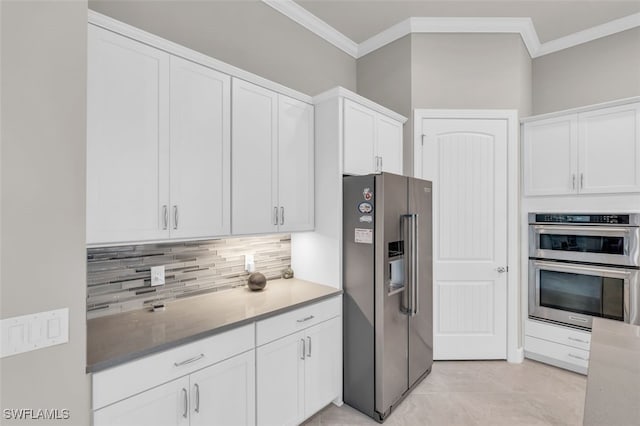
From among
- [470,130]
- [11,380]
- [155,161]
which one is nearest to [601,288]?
[470,130]

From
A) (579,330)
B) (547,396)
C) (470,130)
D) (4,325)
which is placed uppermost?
(470,130)

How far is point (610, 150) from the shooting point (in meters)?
2.77

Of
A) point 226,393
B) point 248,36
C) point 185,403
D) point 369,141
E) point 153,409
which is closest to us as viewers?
point 153,409

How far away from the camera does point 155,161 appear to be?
1.68 meters

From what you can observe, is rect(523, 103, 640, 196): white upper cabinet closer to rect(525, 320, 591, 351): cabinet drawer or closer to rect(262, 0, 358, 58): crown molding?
rect(525, 320, 591, 351): cabinet drawer

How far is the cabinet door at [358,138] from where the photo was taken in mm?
2479

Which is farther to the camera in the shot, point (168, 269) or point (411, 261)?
point (411, 261)

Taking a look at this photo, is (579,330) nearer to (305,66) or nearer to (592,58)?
(592,58)

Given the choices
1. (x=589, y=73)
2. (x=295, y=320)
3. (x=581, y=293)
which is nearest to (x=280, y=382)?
(x=295, y=320)

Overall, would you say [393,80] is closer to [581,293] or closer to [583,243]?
[583,243]

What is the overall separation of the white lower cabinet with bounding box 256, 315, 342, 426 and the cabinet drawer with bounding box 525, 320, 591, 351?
2087 millimetres

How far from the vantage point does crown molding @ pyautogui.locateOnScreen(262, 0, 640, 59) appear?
9.82 feet

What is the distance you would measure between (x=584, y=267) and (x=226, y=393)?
3141 millimetres

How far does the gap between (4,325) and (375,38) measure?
3.65 meters
